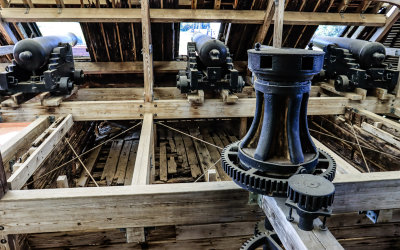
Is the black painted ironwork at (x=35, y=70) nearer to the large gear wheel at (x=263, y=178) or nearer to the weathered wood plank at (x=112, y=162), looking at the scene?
the weathered wood plank at (x=112, y=162)

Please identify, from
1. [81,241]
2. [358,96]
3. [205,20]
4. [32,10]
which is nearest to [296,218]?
[81,241]

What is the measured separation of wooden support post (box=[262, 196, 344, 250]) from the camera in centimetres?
107

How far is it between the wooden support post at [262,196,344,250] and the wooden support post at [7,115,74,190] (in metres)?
1.50

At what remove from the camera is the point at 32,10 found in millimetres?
4527

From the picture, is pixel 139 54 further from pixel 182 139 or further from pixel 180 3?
pixel 182 139

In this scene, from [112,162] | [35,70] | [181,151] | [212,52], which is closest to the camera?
[212,52]

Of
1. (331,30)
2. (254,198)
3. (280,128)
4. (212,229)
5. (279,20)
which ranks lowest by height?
(212,229)

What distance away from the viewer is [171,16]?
4660 millimetres

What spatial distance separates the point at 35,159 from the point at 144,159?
78cm

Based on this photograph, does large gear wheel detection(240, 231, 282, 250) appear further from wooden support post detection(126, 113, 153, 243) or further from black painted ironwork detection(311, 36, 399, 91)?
black painted ironwork detection(311, 36, 399, 91)

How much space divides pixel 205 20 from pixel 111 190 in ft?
12.4

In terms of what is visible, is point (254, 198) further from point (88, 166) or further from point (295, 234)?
point (88, 166)

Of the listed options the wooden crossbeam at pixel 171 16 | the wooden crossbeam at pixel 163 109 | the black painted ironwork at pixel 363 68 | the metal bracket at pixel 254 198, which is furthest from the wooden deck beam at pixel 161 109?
the metal bracket at pixel 254 198

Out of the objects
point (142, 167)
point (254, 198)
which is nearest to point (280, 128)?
point (254, 198)
